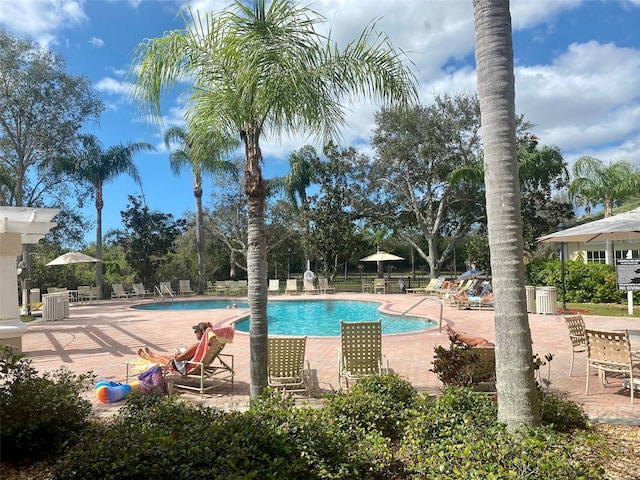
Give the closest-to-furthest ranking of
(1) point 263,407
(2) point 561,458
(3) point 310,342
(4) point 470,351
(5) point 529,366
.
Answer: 1. (2) point 561,458
2. (5) point 529,366
3. (1) point 263,407
4. (4) point 470,351
5. (3) point 310,342

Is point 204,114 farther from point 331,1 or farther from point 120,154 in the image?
point 120,154

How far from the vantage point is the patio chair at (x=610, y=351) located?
5336 mm

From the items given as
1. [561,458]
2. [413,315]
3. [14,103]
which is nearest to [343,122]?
[561,458]

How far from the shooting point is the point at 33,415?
3699 mm

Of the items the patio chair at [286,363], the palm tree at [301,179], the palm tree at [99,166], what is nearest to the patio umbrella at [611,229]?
the patio chair at [286,363]

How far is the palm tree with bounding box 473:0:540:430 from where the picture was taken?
3088 mm

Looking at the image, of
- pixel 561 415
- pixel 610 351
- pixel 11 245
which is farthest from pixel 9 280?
pixel 610 351

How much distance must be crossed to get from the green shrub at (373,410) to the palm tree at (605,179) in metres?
23.2

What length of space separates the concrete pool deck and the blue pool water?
0.86 m

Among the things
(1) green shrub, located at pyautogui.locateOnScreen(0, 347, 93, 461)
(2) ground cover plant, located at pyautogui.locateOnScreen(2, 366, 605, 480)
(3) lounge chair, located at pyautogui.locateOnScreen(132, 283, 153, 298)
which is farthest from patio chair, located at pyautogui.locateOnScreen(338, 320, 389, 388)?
(3) lounge chair, located at pyautogui.locateOnScreen(132, 283, 153, 298)

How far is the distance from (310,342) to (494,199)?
723 cm

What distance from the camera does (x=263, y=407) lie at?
143 inches

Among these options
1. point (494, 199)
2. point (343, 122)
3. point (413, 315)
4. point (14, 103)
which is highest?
point (14, 103)

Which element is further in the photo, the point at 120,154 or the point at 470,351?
the point at 120,154
